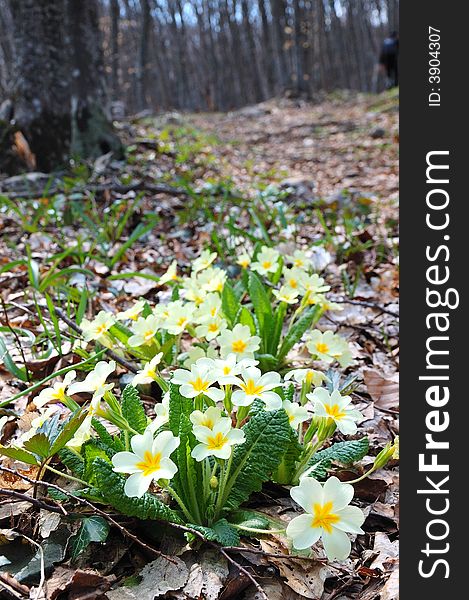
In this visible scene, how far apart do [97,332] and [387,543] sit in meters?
0.88

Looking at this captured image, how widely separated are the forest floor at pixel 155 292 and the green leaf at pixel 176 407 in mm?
201

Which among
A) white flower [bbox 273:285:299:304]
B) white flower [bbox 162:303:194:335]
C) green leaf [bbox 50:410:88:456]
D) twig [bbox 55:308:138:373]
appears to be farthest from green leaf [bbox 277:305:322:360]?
green leaf [bbox 50:410:88:456]

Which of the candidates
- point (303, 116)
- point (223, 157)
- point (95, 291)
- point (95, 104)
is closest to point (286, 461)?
point (95, 291)

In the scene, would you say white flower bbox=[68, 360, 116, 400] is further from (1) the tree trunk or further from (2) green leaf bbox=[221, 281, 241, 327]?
(1) the tree trunk

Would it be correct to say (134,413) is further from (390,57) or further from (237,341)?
(390,57)

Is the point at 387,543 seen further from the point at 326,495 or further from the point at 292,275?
the point at 292,275

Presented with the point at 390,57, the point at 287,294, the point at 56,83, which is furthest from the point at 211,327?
the point at 390,57

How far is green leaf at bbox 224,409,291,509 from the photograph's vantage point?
104 centimetres

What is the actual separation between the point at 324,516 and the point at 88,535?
1.43 feet

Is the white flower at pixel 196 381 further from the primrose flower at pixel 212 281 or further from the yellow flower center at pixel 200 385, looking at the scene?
the primrose flower at pixel 212 281

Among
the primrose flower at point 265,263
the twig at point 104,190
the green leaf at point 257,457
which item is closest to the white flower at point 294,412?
the green leaf at point 257,457

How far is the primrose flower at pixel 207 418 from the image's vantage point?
38.0 inches

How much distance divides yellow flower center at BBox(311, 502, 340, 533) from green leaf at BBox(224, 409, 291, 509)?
195 millimetres

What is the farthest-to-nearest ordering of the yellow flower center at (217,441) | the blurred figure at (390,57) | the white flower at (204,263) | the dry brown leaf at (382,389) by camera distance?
1. the blurred figure at (390,57)
2. the white flower at (204,263)
3. the dry brown leaf at (382,389)
4. the yellow flower center at (217,441)
